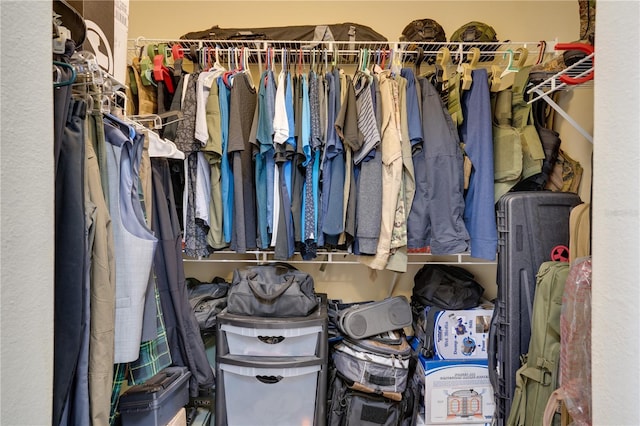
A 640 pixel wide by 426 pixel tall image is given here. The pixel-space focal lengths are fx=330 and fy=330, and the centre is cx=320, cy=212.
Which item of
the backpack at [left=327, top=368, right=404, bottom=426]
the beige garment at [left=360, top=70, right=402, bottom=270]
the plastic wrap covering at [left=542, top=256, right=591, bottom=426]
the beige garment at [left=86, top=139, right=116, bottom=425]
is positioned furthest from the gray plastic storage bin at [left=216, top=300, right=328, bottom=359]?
the plastic wrap covering at [left=542, top=256, right=591, bottom=426]

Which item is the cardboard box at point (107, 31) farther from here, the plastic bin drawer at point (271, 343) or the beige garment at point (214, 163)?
the plastic bin drawer at point (271, 343)

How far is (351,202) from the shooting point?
152cm

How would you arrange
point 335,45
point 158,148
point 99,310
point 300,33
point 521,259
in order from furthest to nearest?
point 300,33
point 335,45
point 521,259
point 158,148
point 99,310

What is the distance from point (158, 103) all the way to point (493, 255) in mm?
1792

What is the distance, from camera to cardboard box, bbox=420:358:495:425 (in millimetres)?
1602

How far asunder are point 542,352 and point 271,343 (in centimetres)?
104

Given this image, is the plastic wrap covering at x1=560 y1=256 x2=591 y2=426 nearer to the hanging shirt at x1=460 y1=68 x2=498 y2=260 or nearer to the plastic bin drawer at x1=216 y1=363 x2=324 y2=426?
the hanging shirt at x1=460 y1=68 x2=498 y2=260

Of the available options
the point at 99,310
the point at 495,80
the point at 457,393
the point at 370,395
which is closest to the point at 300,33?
the point at 495,80

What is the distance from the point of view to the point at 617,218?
1.51 ft

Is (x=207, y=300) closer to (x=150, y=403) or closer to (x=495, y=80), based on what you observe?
(x=150, y=403)

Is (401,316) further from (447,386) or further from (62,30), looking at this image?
(62,30)

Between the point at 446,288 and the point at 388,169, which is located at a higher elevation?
the point at 388,169

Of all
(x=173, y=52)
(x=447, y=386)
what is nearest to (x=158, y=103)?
(x=173, y=52)
